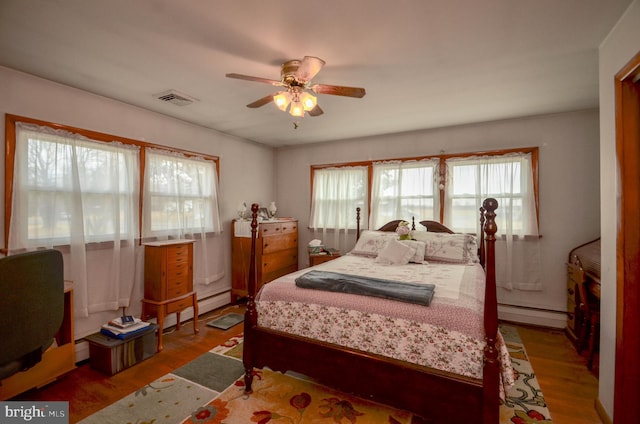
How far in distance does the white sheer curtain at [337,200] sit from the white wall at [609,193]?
286 cm

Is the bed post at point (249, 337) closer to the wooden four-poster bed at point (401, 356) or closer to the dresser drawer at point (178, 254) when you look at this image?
the wooden four-poster bed at point (401, 356)

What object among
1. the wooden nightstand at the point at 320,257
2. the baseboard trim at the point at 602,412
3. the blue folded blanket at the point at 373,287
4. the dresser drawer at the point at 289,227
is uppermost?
the dresser drawer at the point at 289,227

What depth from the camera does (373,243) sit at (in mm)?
3744

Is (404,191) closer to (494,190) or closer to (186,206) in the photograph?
(494,190)

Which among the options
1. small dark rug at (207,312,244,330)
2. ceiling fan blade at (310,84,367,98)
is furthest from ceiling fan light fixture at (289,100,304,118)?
small dark rug at (207,312,244,330)

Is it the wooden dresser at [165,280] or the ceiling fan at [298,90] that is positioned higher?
the ceiling fan at [298,90]

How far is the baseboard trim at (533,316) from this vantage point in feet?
11.2

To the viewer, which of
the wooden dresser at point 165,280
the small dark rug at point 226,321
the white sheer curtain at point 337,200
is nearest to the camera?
the wooden dresser at point 165,280

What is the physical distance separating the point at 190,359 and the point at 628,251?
3379 mm

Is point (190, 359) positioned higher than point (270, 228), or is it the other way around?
point (270, 228)

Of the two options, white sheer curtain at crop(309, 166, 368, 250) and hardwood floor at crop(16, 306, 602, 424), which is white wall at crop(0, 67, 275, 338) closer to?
hardwood floor at crop(16, 306, 602, 424)

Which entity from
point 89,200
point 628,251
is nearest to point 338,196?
point 89,200

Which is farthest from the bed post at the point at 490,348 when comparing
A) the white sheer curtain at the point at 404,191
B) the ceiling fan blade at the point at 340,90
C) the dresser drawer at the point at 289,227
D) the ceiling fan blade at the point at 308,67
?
the dresser drawer at the point at 289,227

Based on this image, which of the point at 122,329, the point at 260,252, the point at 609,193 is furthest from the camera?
the point at 260,252
